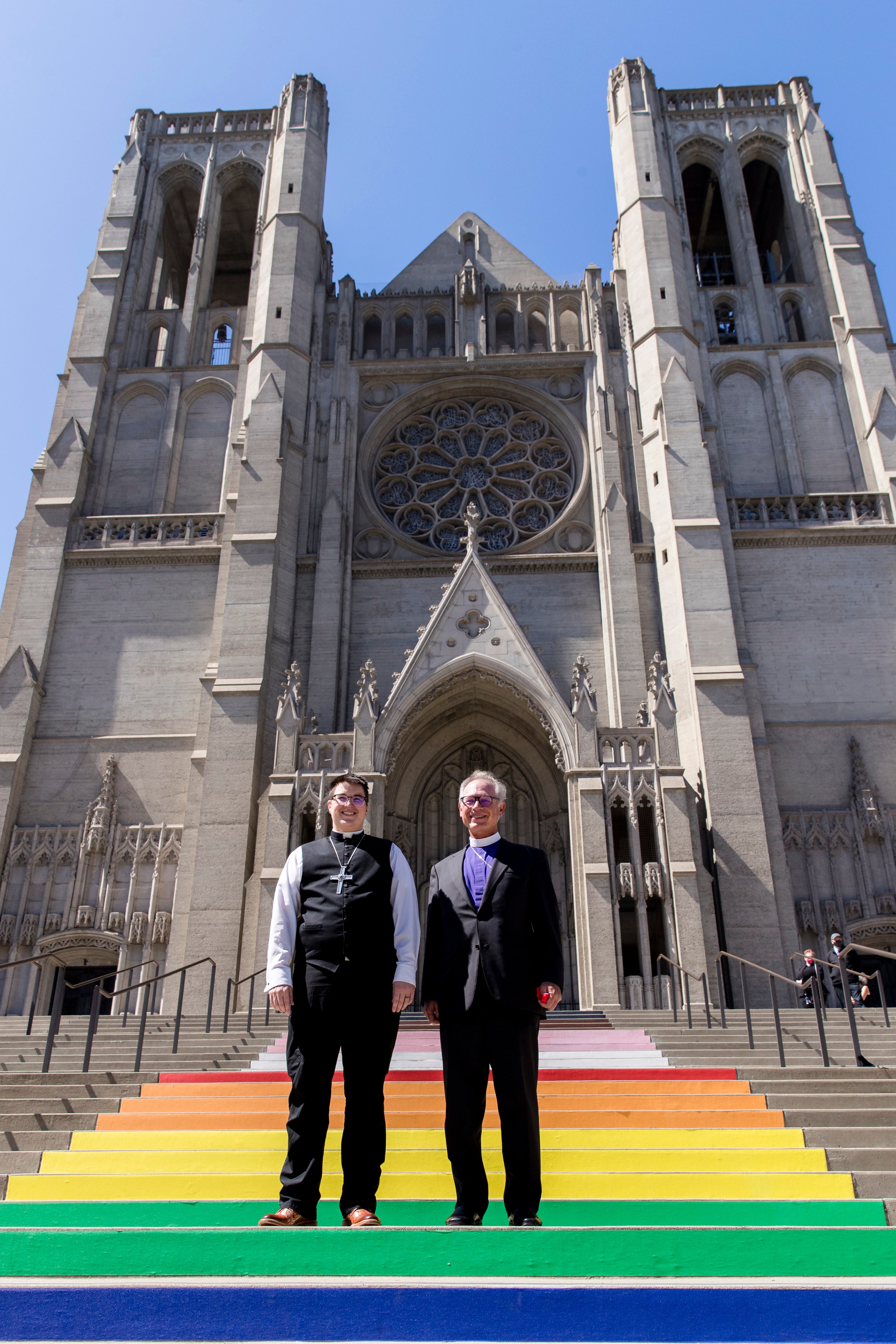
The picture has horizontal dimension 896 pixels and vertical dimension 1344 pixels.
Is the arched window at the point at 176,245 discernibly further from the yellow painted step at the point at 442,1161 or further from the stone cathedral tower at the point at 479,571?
the yellow painted step at the point at 442,1161

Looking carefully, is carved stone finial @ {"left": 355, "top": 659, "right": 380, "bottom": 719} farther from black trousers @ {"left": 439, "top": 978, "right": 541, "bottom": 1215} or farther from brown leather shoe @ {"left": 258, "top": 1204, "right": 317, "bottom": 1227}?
brown leather shoe @ {"left": 258, "top": 1204, "right": 317, "bottom": 1227}

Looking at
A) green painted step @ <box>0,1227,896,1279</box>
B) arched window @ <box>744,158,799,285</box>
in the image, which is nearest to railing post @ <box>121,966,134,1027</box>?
green painted step @ <box>0,1227,896,1279</box>

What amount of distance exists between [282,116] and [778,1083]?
27159mm

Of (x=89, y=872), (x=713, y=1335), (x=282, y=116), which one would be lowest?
(x=713, y=1335)

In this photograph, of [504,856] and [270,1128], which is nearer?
[504,856]

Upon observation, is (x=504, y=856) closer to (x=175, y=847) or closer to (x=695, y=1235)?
(x=695, y=1235)

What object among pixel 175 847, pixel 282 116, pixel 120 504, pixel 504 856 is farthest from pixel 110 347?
pixel 504 856

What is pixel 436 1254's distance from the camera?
9.62ft

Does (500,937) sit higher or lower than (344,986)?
higher

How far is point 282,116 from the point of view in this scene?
2620cm

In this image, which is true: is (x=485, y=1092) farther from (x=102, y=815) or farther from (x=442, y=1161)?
(x=102, y=815)

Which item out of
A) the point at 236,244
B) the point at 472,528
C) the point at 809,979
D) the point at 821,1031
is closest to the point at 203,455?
the point at 472,528

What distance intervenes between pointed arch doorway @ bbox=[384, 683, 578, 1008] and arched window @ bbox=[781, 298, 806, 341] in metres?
13.2

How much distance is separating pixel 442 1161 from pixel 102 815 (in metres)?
13.8
